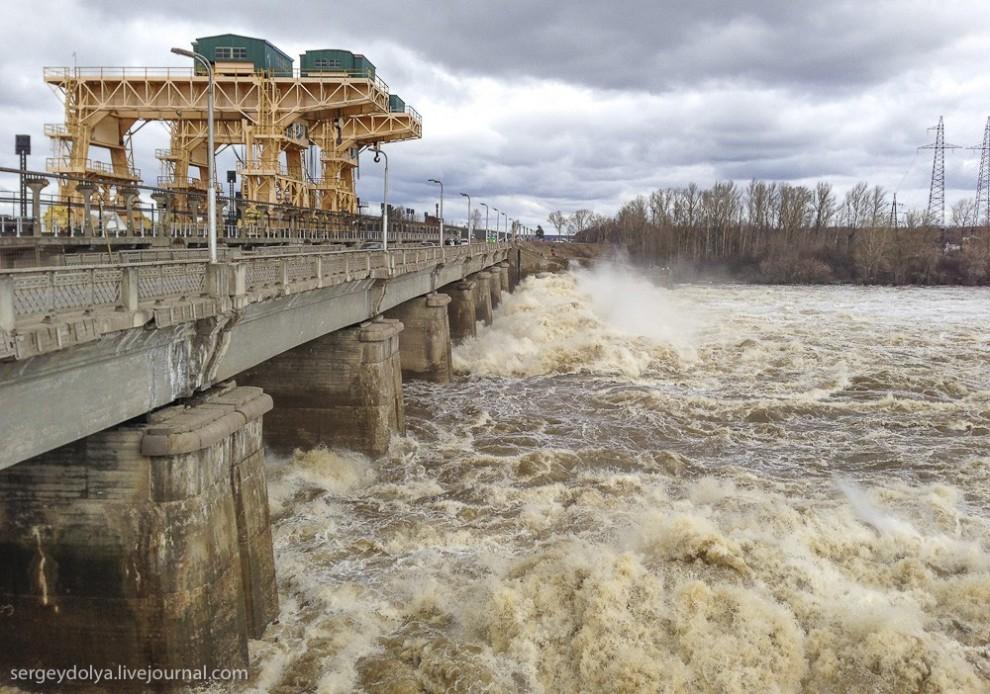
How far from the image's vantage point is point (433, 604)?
12.7m

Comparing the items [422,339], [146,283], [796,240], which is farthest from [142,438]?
[796,240]

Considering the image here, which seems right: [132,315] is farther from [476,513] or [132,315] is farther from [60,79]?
[60,79]

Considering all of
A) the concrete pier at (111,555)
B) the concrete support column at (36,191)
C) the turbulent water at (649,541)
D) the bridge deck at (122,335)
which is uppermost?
the concrete support column at (36,191)

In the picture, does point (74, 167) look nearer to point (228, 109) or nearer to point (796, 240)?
point (228, 109)

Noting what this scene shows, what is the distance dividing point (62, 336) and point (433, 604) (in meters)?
7.46

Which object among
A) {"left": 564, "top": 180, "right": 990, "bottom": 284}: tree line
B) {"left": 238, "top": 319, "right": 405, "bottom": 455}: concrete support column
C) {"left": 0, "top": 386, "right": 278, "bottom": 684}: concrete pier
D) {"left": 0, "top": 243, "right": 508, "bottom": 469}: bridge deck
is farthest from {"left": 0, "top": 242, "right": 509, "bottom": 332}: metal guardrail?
{"left": 564, "top": 180, "right": 990, "bottom": 284}: tree line

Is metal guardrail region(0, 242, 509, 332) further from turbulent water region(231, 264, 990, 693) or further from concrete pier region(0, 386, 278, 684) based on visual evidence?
turbulent water region(231, 264, 990, 693)

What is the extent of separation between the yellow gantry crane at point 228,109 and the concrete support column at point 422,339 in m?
7.91

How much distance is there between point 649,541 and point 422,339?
1929cm

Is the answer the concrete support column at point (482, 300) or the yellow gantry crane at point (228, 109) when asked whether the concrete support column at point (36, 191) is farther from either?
the concrete support column at point (482, 300)

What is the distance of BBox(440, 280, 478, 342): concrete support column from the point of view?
4194 cm

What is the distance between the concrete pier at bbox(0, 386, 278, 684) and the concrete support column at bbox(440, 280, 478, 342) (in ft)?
102

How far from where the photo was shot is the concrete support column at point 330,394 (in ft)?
67.7

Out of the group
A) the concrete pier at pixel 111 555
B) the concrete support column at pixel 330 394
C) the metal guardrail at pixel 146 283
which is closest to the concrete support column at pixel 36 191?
the metal guardrail at pixel 146 283
